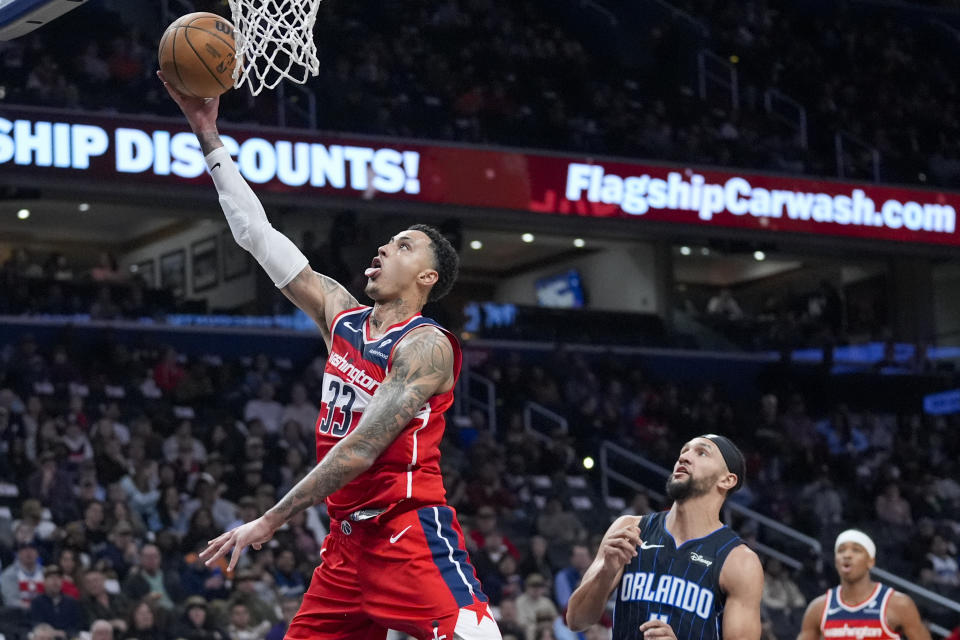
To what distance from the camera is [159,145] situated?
52.1 ft

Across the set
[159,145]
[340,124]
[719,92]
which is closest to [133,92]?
[159,145]

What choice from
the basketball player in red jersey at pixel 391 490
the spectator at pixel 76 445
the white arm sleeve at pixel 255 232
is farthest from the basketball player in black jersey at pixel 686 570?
the spectator at pixel 76 445

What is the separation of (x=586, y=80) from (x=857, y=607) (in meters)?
13.5

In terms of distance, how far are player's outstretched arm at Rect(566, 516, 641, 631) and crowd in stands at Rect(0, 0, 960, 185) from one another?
39.0 feet

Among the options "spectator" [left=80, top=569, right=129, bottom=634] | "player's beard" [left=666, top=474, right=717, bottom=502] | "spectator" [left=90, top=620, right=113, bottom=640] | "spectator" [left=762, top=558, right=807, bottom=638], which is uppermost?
"player's beard" [left=666, top=474, right=717, bottom=502]

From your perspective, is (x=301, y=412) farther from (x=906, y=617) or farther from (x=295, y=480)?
(x=906, y=617)

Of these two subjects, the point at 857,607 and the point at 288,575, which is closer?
the point at 857,607

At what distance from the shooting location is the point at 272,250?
514 cm

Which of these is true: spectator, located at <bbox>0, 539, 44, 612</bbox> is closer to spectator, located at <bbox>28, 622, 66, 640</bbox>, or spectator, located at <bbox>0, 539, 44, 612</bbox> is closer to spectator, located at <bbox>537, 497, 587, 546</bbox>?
spectator, located at <bbox>28, 622, 66, 640</bbox>

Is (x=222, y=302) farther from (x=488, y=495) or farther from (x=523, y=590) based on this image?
(x=523, y=590)

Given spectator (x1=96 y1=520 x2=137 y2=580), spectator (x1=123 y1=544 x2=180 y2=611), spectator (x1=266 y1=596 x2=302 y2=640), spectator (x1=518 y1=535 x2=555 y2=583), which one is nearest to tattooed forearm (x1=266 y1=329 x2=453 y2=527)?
spectator (x1=266 y1=596 x2=302 y2=640)

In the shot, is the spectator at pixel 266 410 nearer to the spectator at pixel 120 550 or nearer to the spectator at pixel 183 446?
the spectator at pixel 183 446

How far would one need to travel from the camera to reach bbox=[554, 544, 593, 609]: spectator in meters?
13.1

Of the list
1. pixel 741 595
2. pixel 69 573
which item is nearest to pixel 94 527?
pixel 69 573
